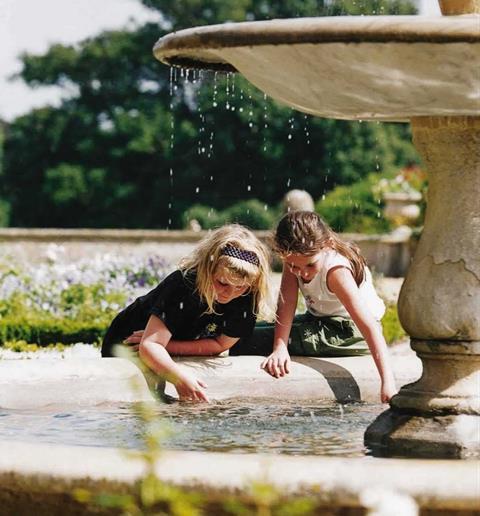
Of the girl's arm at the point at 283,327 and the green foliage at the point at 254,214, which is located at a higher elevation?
the girl's arm at the point at 283,327

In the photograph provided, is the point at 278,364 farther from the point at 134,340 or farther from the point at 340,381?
the point at 134,340

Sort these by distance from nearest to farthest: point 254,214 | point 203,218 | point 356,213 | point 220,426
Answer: point 220,426, point 356,213, point 203,218, point 254,214

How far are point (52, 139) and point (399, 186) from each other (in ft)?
58.4

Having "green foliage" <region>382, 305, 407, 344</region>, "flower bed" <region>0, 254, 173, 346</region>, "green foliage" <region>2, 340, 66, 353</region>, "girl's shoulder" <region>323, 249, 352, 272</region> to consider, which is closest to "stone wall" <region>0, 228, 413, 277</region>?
"flower bed" <region>0, 254, 173, 346</region>

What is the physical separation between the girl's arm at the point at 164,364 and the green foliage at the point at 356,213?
58.1ft

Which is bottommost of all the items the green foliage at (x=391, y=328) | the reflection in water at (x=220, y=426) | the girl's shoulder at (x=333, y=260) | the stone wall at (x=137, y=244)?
the stone wall at (x=137, y=244)

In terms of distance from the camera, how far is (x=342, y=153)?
3591 cm

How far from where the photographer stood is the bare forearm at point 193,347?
4.79 meters

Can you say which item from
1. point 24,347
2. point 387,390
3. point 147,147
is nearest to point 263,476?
point 387,390

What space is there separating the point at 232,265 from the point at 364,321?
0.52m

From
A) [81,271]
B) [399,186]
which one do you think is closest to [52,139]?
[399,186]

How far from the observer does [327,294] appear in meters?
4.96

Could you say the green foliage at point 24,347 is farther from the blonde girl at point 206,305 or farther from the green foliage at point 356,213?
the green foliage at point 356,213

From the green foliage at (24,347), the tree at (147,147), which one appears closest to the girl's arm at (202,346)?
the green foliage at (24,347)
